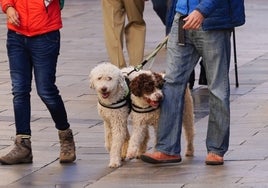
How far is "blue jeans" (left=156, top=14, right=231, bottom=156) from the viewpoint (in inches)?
341

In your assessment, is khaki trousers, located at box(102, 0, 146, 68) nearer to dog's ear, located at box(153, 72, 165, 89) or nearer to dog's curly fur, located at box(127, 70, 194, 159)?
dog's curly fur, located at box(127, 70, 194, 159)

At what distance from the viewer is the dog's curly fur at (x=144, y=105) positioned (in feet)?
28.6

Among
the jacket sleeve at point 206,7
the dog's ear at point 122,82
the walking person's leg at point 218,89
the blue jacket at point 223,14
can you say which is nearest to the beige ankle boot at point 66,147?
the dog's ear at point 122,82

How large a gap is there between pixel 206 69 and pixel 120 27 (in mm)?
4404

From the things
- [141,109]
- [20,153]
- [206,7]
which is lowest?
[20,153]

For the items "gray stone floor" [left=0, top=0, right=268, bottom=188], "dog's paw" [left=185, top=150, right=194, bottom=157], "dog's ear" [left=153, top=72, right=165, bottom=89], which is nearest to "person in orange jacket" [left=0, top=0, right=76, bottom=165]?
"gray stone floor" [left=0, top=0, right=268, bottom=188]

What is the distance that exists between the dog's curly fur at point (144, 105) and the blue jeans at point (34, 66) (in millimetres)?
640

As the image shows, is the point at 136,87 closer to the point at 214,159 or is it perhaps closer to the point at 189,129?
the point at 189,129

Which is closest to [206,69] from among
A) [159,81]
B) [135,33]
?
[159,81]

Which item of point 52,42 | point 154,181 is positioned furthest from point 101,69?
point 154,181

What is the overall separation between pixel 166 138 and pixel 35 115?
279 cm

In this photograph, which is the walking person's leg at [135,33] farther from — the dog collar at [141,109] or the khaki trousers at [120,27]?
the dog collar at [141,109]

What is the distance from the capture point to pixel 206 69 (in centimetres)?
877

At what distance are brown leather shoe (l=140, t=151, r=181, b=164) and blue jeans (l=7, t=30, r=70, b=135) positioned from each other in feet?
2.60
